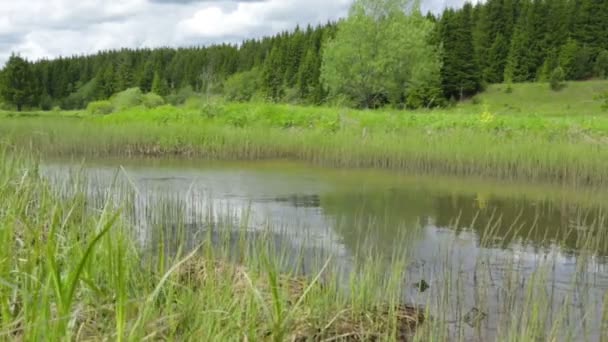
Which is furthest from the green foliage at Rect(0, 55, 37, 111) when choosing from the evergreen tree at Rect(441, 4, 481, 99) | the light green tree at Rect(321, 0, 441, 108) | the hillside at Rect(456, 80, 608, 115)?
the hillside at Rect(456, 80, 608, 115)

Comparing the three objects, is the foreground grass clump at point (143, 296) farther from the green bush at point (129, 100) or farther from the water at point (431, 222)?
the green bush at point (129, 100)

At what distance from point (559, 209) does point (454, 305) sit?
13.6ft

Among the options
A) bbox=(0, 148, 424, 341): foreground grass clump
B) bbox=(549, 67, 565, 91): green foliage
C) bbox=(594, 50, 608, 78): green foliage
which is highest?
bbox=(594, 50, 608, 78): green foliage

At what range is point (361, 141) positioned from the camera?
11.4 meters

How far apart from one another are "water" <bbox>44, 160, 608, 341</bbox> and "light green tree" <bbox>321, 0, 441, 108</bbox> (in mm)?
16645

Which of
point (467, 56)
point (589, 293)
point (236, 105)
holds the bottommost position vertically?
point (589, 293)

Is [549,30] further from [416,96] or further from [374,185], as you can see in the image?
[374,185]

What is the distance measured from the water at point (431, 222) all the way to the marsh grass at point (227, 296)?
4 centimetres

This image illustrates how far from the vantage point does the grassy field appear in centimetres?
944

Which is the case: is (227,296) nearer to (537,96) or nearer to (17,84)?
(537,96)

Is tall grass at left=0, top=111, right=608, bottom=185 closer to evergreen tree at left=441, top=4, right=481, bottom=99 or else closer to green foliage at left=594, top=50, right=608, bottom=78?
evergreen tree at left=441, top=4, right=481, bottom=99

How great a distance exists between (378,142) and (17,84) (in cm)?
4289

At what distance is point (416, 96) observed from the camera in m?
30.0

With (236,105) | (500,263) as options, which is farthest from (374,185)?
(236,105)
